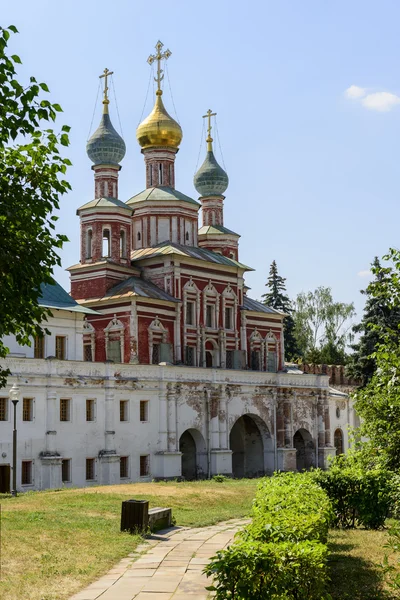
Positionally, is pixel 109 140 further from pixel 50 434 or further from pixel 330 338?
pixel 330 338

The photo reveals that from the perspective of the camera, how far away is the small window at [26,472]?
1227 inches

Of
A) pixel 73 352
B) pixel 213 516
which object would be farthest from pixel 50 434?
pixel 213 516

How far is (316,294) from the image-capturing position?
251 ft

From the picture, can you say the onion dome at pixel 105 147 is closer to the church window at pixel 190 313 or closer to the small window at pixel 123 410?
the church window at pixel 190 313

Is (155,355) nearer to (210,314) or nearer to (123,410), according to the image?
(210,314)

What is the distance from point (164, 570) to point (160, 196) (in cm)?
3490

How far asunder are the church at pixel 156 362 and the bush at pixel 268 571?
2272 cm

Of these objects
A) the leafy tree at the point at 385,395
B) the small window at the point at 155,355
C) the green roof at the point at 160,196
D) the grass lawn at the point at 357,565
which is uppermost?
the green roof at the point at 160,196

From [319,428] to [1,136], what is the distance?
38.2 m

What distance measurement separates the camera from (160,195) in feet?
153

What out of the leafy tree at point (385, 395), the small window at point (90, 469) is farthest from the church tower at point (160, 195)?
the leafy tree at point (385, 395)

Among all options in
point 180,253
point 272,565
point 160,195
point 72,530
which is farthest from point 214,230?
point 272,565

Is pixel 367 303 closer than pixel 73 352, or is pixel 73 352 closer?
pixel 73 352

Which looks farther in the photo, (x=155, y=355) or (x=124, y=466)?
(x=155, y=355)
